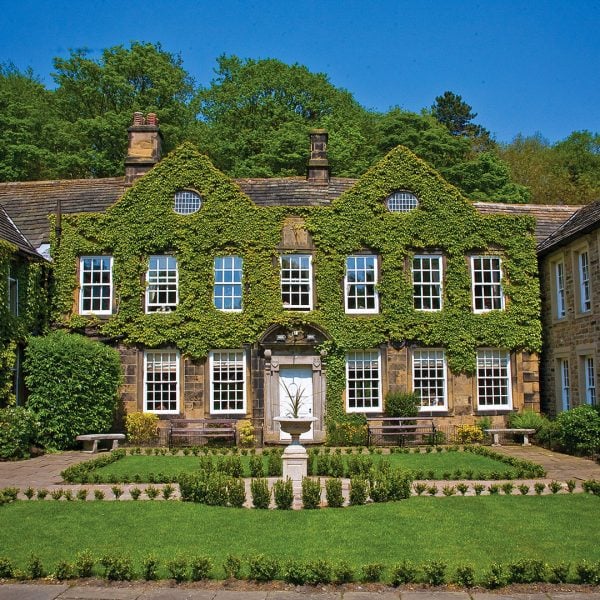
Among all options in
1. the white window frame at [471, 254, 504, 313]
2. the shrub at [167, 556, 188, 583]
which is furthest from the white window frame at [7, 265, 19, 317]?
the shrub at [167, 556, 188, 583]

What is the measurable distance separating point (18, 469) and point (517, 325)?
16.5m

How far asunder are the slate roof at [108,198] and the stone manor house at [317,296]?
61 centimetres

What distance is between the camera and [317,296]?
25.0m

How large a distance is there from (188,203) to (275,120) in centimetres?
2107

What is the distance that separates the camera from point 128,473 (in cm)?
1669

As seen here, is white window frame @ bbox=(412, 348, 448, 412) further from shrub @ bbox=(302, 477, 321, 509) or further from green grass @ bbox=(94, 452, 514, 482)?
shrub @ bbox=(302, 477, 321, 509)

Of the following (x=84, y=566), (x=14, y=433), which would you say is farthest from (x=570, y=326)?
(x=84, y=566)

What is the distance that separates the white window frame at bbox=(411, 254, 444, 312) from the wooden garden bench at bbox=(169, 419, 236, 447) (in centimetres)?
762

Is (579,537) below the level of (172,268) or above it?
below

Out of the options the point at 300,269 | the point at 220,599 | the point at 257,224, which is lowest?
the point at 220,599

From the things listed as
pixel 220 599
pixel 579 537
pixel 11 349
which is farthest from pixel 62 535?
pixel 11 349

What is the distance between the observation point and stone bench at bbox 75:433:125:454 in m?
21.8

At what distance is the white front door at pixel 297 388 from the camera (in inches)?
952

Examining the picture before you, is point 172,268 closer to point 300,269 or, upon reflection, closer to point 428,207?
point 300,269
